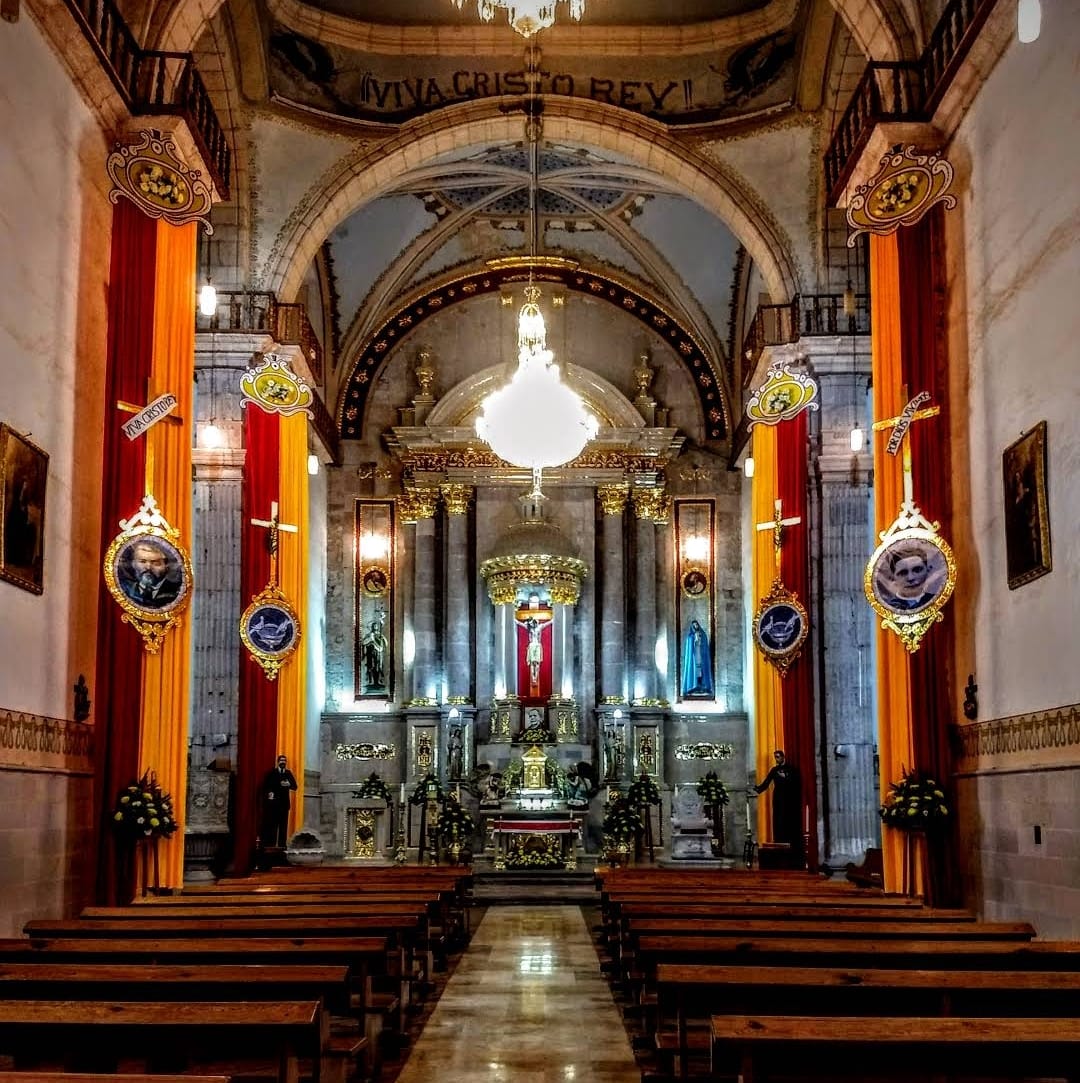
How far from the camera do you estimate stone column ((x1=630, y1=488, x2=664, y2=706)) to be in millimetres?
23438

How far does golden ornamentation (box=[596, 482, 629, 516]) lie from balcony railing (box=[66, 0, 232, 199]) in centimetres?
1226

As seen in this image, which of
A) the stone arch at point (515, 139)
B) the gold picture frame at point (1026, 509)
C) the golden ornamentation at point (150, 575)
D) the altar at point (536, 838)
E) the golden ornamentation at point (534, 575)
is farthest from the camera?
the golden ornamentation at point (534, 575)

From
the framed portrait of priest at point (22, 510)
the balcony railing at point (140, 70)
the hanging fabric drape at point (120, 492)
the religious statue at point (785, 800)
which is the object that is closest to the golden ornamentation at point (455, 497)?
the religious statue at point (785, 800)

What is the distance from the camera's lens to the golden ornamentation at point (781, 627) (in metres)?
15.8

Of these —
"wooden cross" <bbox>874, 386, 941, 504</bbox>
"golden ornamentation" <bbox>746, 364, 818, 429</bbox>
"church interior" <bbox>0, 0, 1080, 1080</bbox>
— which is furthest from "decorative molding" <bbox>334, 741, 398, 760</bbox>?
"wooden cross" <bbox>874, 386, 941, 504</bbox>

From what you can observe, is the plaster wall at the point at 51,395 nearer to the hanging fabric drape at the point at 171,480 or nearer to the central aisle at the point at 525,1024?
the hanging fabric drape at the point at 171,480

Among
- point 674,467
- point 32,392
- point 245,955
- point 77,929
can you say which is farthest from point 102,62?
point 674,467

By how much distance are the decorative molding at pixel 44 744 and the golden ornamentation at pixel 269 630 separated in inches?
202

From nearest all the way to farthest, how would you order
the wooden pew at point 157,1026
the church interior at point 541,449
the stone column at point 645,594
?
1. the wooden pew at point 157,1026
2. the church interior at point 541,449
3. the stone column at point 645,594

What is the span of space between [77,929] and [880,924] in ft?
12.8

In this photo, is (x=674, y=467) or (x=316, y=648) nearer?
(x=316, y=648)

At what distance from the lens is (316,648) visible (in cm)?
2255

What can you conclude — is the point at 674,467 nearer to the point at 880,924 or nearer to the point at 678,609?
the point at 678,609

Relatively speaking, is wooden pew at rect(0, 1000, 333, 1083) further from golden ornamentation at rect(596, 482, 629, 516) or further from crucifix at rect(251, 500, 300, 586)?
golden ornamentation at rect(596, 482, 629, 516)
